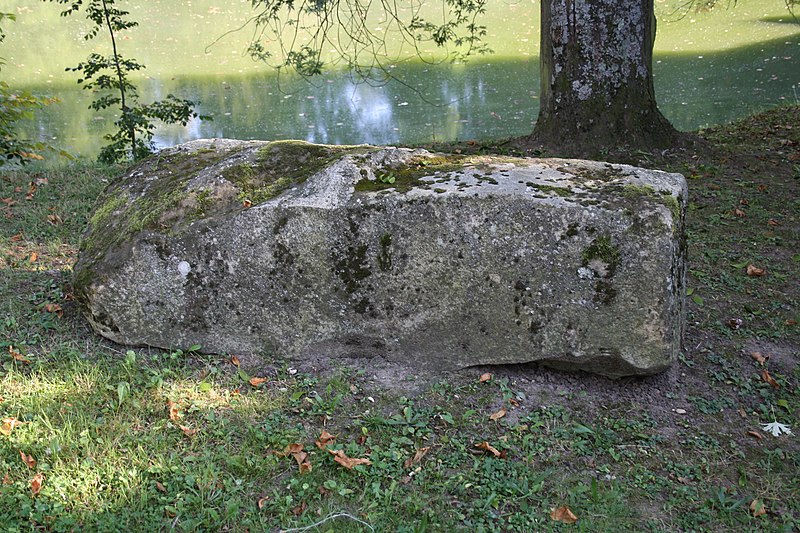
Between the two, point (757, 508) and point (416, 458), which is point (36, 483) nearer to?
point (416, 458)

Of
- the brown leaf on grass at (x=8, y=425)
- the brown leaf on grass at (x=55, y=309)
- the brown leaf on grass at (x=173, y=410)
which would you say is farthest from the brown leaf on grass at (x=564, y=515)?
the brown leaf on grass at (x=55, y=309)

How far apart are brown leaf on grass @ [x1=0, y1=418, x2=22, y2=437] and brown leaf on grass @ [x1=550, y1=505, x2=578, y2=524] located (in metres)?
2.18

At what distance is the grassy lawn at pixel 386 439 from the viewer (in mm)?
2668

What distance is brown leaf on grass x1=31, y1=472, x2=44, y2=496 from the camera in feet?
8.72

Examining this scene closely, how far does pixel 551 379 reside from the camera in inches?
138

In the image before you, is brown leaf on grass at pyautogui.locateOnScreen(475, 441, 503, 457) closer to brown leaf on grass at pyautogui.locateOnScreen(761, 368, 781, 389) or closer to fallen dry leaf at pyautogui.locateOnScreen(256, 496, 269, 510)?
fallen dry leaf at pyautogui.locateOnScreen(256, 496, 269, 510)

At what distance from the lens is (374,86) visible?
38.9 feet

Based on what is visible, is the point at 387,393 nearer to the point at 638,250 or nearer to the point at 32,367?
the point at 638,250

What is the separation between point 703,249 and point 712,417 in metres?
1.84

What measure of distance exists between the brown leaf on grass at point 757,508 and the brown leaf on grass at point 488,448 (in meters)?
0.97

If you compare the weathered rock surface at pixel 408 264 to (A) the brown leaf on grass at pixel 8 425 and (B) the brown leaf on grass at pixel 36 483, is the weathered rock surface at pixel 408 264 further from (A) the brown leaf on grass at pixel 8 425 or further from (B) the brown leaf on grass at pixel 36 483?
(B) the brown leaf on grass at pixel 36 483

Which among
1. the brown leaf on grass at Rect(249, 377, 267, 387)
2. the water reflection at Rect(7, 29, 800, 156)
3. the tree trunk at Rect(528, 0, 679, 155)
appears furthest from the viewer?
the water reflection at Rect(7, 29, 800, 156)

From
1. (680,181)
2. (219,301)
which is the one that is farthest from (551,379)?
(219,301)

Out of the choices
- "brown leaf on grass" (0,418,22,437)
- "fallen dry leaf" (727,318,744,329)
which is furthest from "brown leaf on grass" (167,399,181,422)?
"fallen dry leaf" (727,318,744,329)
